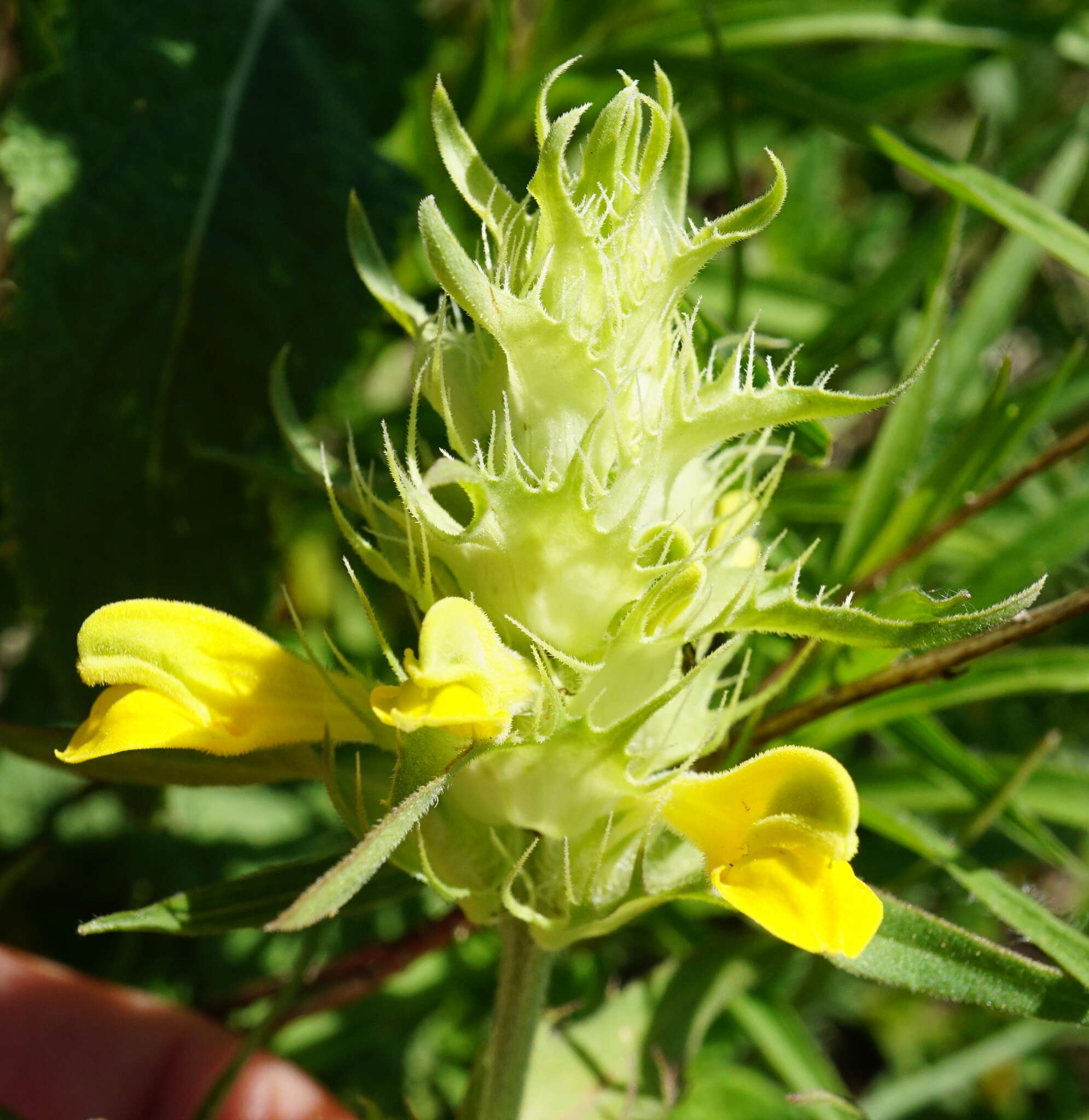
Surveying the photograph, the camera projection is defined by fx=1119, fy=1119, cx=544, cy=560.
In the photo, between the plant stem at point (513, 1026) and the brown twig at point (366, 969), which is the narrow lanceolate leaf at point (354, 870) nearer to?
the plant stem at point (513, 1026)

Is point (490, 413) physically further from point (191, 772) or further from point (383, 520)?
point (191, 772)

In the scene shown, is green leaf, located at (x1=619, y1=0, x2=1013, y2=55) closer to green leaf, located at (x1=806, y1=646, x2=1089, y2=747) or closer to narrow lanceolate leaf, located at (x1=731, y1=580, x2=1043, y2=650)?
green leaf, located at (x1=806, y1=646, x2=1089, y2=747)

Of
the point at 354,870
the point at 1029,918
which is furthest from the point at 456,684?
the point at 1029,918

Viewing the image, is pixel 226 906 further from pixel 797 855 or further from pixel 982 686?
pixel 982 686

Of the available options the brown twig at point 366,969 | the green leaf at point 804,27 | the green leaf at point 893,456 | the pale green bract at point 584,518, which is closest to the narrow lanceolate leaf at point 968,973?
the pale green bract at point 584,518

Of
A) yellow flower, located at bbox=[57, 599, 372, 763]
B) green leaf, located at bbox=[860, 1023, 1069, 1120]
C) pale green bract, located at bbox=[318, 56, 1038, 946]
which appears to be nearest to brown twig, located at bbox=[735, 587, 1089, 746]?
pale green bract, located at bbox=[318, 56, 1038, 946]
